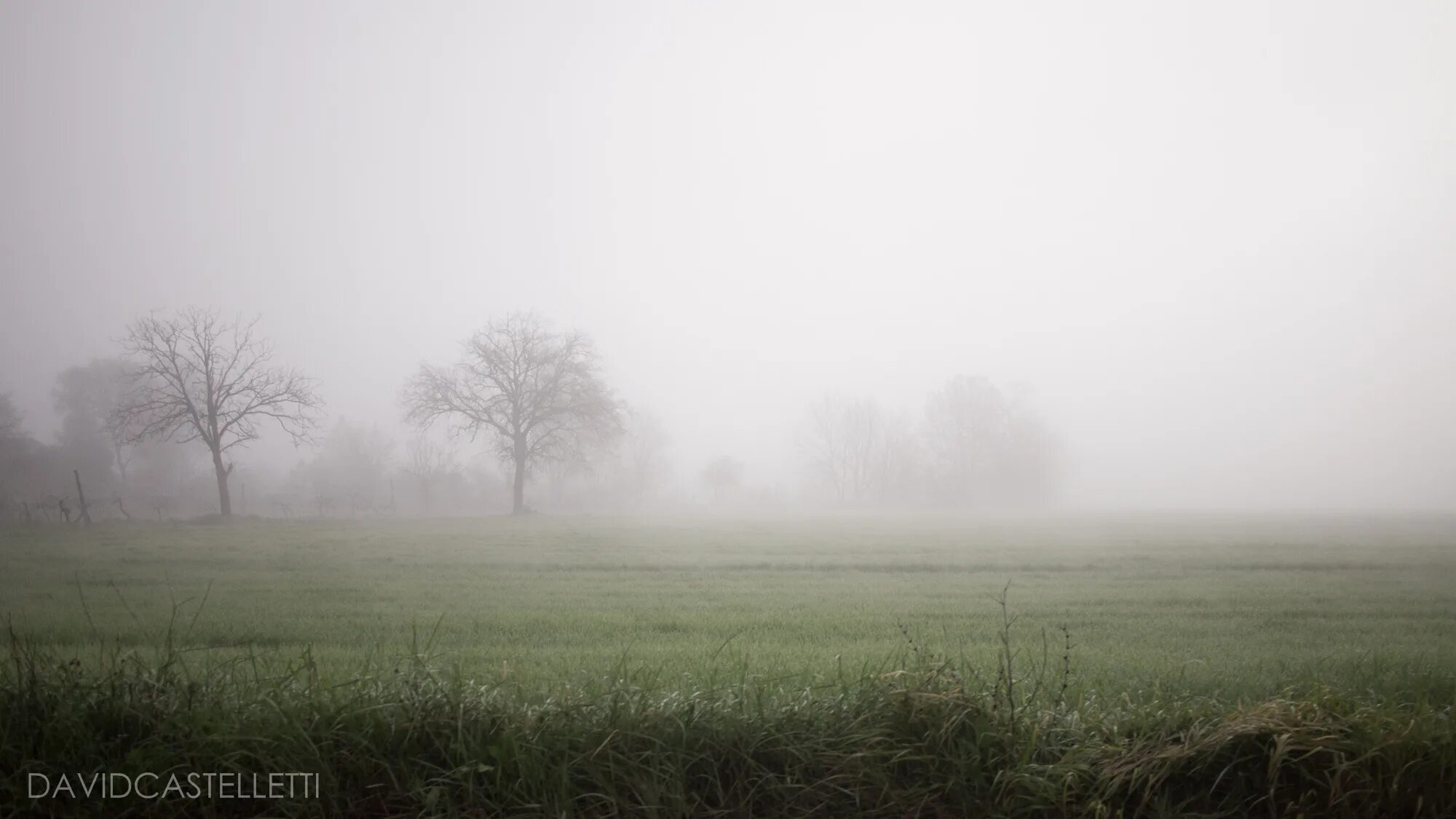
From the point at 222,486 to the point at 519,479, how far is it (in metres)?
10.8

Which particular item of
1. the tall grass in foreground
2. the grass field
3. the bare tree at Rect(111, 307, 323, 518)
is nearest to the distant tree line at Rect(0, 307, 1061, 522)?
the bare tree at Rect(111, 307, 323, 518)

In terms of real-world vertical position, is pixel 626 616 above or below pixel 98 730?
below

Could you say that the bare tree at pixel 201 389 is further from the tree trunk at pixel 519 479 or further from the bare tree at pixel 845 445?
the bare tree at pixel 845 445

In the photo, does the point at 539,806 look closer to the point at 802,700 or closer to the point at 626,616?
the point at 802,700

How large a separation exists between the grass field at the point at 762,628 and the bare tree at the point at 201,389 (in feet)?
15.6

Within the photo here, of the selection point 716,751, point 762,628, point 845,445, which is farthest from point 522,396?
point 716,751

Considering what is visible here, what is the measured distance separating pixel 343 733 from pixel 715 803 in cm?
197

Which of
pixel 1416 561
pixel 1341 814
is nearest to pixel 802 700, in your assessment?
pixel 1341 814

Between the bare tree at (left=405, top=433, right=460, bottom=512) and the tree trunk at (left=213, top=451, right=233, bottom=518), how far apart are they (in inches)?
286

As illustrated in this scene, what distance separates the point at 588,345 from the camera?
95.5 ft

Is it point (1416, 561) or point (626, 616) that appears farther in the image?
point (1416, 561)

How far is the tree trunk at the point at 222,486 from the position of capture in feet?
63.3

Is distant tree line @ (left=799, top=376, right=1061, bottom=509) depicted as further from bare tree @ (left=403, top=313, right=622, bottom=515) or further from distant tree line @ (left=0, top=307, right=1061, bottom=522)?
bare tree @ (left=403, top=313, right=622, bottom=515)

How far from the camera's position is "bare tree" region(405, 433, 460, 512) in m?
26.6
